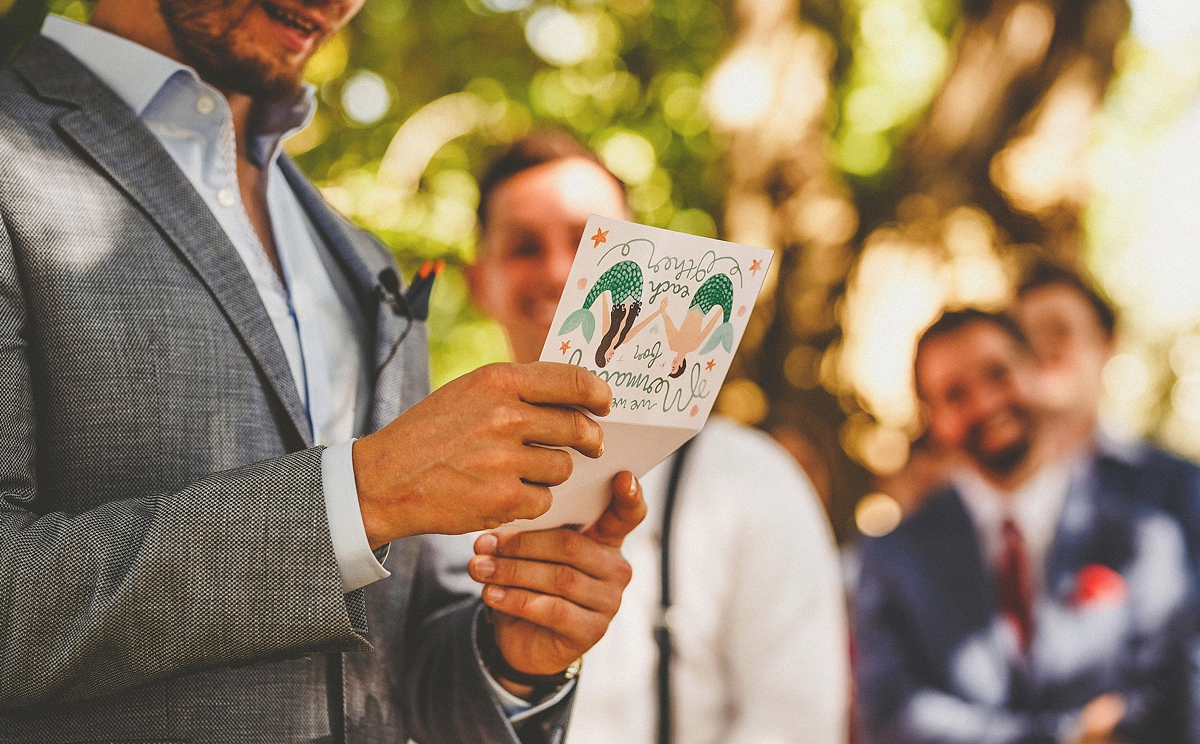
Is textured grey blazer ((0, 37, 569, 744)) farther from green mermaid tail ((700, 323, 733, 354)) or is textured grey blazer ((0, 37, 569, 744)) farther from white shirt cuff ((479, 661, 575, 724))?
green mermaid tail ((700, 323, 733, 354))

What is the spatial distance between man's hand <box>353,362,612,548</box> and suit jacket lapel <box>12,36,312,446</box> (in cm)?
31

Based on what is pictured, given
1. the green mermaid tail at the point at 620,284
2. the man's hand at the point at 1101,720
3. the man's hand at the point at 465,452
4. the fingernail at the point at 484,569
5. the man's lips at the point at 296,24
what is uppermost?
the man's lips at the point at 296,24

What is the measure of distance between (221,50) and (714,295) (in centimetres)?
83

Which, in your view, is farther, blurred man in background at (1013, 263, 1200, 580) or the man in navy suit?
blurred man in background at (1013, 263, 1200, 580)

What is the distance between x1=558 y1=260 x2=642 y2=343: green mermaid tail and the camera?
3.55ft

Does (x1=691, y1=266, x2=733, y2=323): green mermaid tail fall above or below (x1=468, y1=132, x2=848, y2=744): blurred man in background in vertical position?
above

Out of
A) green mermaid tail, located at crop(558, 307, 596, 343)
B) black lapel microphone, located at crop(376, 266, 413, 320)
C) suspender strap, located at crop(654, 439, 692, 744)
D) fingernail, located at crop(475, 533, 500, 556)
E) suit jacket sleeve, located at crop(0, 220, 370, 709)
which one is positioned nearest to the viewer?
suit jacket sleeve, located at crop(0, 220, 370, 709)

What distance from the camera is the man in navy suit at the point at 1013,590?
323cm

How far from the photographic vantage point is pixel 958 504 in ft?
12.3

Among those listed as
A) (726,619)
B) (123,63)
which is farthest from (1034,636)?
(123,63)

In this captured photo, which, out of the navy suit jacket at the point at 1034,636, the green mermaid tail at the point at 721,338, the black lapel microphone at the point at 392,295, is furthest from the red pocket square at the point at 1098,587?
the black lapel microphone at the point at 392,295

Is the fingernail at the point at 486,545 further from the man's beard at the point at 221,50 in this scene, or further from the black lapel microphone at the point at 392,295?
the man's beard at the point at 221,50

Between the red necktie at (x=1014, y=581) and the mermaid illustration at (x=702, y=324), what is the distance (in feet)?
9.31

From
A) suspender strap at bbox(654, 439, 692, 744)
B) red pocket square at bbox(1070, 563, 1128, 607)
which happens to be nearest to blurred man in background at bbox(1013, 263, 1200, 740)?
red pocket square at bbox(1070, 563, 1128, 607)
